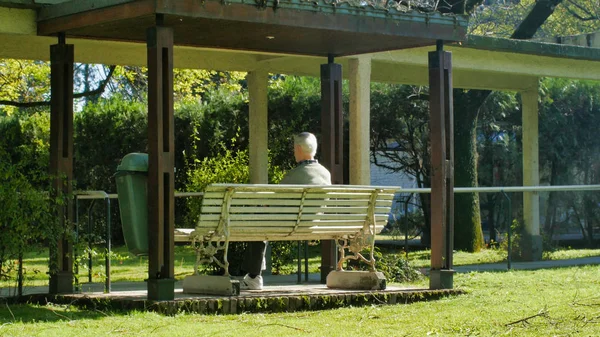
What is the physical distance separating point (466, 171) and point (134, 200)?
1177cm

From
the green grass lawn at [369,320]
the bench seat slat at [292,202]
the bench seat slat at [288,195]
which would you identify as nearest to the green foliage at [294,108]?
the bench seat slat at [292,202]

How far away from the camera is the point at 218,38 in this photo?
11070 mm

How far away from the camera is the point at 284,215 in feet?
32.7

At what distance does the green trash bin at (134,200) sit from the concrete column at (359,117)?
4.42 m

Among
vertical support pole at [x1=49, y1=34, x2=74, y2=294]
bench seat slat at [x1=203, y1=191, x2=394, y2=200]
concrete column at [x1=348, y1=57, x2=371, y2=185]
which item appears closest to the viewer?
bench seat slat at [x1=203, y1=191, x2=394, y2=200]

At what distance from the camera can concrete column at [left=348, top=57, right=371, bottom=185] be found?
13914 mm

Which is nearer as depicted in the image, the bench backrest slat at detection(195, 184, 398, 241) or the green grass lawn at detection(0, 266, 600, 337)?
the green grass lawn at detection(0, 266, 600, 337)

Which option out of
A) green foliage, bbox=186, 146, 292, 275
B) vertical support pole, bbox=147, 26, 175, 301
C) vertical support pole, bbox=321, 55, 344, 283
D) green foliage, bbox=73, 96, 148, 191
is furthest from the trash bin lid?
green foliage, bbox=73, 96, 148, 191

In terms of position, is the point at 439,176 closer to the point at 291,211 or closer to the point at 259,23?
the point at 291,211

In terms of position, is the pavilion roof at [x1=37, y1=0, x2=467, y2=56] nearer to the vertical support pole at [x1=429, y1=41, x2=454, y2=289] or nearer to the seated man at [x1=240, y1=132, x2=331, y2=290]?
the vertical support pole at [x1=429, y1=41, x2=454, y2=289]

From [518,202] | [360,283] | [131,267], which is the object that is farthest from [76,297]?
[518,202]

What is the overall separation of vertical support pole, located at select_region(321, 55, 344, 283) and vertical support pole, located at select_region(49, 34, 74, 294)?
2917 millimetres

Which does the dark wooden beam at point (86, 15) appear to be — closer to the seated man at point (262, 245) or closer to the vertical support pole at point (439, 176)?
the seated man at point (262, 245)

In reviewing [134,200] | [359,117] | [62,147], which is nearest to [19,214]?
[62,147]
